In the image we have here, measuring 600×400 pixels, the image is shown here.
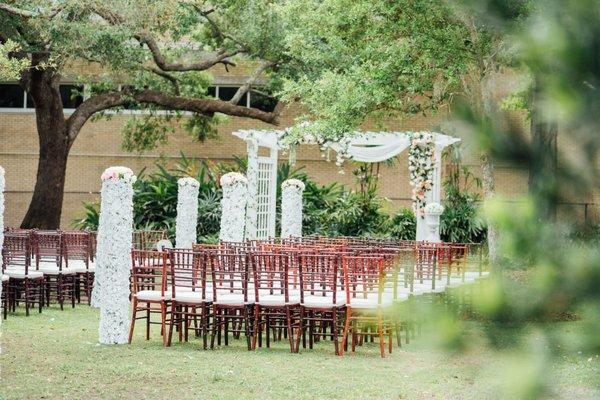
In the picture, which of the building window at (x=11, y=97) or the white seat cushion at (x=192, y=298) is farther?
the building window at (x=11, y=97)

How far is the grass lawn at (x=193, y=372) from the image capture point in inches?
371

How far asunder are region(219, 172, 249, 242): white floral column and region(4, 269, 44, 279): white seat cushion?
332 cm

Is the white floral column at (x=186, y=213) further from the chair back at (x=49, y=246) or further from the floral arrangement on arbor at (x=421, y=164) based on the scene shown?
the floral arrangement on arbor at (x=421, y=164)

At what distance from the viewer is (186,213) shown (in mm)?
19188

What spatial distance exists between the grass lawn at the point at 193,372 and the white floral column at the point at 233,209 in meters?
5.20

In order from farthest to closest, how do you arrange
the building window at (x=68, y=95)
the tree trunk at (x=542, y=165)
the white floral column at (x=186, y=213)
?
the building window at (x=68, y=95), the white floral column at (x=186, y=213), the tree trunk at (x=542, y=165)

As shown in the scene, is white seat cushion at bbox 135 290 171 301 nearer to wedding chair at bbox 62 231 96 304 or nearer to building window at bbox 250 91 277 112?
wedding chair at bbox 62 231 96 304

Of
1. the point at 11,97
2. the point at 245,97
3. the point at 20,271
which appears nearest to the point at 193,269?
the point at 20,271

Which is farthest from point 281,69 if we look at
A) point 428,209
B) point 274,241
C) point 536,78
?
point 536,78

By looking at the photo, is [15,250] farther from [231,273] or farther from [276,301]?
[276,301]

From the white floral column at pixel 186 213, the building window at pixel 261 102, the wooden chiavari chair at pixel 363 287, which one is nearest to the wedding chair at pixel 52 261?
the white floral column at pixel 186 213

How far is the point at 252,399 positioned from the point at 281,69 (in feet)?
61.3

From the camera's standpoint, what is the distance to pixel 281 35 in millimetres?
25750

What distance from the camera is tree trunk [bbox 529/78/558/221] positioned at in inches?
49.9
